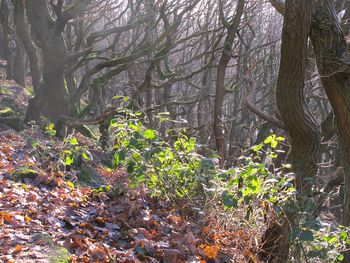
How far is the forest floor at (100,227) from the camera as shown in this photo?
11.3ft

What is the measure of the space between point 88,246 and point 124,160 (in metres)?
1.10

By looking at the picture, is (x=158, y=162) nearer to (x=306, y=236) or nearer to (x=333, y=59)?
(x=306, y=236)

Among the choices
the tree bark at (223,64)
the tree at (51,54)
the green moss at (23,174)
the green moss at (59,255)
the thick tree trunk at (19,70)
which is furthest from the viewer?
the thick tree trunk at (19,70)

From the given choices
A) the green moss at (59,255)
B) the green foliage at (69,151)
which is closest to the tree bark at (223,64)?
the green foliage at (69,151)

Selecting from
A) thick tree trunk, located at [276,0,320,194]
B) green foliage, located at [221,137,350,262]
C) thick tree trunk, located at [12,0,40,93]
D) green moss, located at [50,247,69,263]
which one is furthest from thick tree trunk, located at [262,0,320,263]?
thick tree trunk, located at [12,0,40,93]

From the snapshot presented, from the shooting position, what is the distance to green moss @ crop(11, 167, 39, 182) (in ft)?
17.4

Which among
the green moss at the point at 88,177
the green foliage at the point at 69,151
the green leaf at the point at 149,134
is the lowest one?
the green moss at the point at 88,177

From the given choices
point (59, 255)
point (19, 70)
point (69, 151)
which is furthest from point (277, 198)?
point (19, 70)

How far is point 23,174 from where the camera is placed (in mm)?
5352

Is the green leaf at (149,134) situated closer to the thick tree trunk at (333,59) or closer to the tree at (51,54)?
the thick tree trunk at (333,59)

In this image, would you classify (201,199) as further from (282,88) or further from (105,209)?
(282,88)

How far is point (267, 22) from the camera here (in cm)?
2144

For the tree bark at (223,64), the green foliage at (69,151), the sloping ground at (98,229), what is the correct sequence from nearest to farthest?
the sloping ground at (98,229) < the green foliage at (69,151) < the tree bark at (223,64)

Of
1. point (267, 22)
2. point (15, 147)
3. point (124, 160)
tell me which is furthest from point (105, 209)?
point (267, 22)
